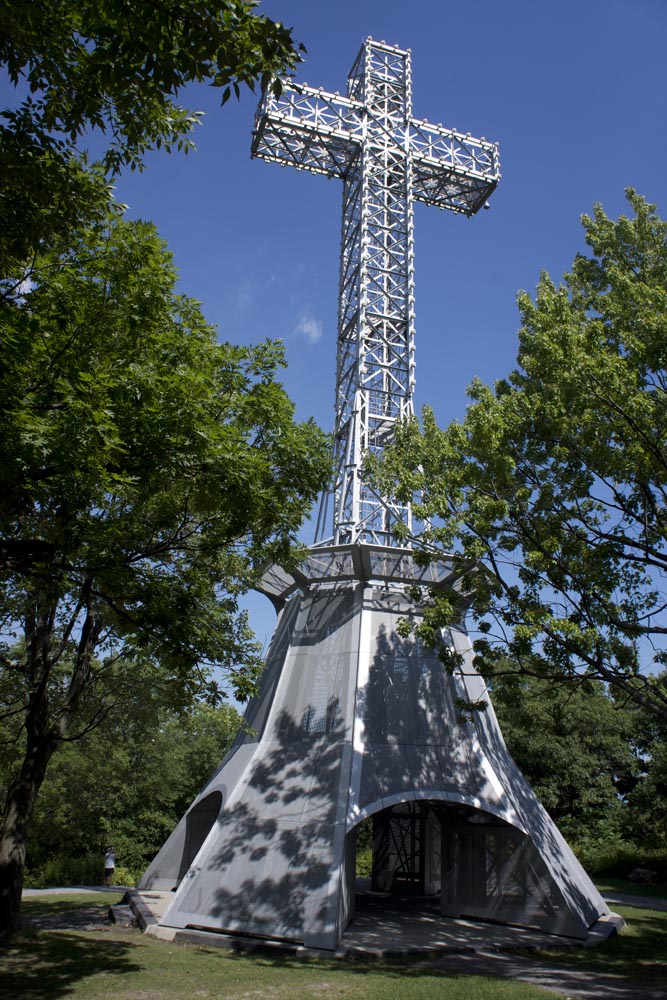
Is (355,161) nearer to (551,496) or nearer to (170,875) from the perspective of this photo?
(551,496)

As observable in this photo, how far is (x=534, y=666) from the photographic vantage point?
37.5 ft

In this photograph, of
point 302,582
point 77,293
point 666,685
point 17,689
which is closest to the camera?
point 77,293

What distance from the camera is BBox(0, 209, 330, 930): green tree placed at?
20.0 ft

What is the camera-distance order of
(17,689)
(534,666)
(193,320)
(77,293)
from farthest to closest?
1. (17,689)
2. (534,666)
3. (193,320)
4. (77,293)

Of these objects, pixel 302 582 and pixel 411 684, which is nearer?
pixel 411 684

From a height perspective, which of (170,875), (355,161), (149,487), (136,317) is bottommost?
(170,875)

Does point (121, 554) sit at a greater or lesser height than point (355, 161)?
lesser

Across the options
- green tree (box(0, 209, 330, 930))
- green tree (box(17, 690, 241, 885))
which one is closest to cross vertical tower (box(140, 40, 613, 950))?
green tree (box(0, 209, 330, 930))

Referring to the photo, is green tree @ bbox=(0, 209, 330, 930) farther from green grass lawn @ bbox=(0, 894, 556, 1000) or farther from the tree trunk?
the tree trunk

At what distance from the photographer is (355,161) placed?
22312mm

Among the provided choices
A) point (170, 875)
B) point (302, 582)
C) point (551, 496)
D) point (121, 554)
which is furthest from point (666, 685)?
point (170, 875)

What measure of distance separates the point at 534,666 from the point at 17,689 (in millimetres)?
11200

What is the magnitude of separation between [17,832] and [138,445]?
901cm

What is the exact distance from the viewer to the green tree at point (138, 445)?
6.10m
